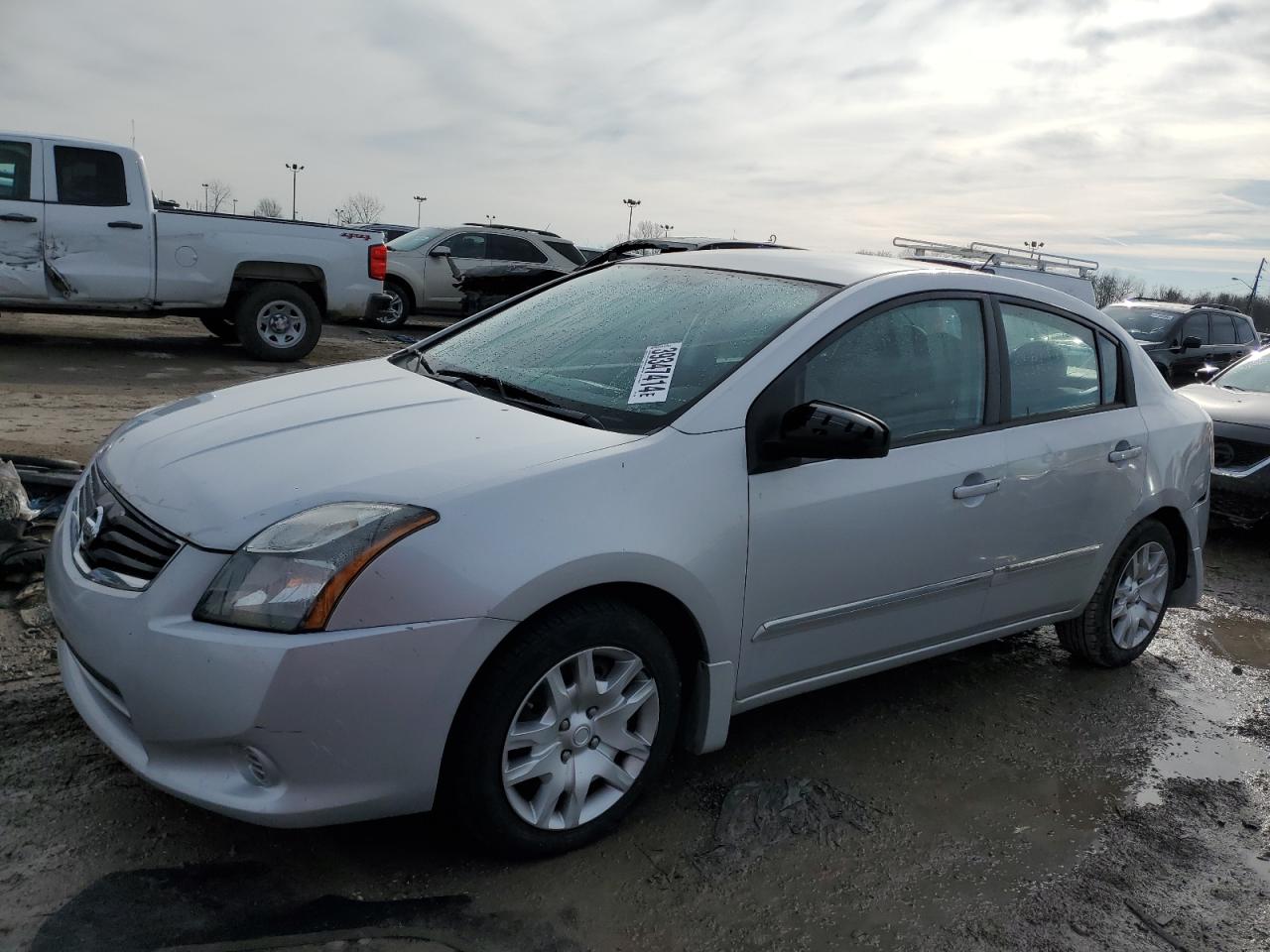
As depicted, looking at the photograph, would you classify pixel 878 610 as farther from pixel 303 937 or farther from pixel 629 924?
pixel 303 937

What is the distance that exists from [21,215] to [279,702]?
903 centimetres

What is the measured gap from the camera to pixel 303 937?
96.3 inches

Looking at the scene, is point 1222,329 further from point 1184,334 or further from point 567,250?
point 567,250

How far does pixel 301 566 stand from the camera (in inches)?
95.8

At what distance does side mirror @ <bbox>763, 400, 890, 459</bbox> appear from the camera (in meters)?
2.93

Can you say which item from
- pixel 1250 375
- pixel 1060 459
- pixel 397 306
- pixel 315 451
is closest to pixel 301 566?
pixel 315 451

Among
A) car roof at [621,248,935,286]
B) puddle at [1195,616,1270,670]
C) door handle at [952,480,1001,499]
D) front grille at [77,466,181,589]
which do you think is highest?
car roof at [621,248,935,286]

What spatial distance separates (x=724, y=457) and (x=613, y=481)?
386 millimetres

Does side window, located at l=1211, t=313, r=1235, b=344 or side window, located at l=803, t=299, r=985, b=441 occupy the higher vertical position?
side window, located at l=1211, t=313, r=1235, b=344

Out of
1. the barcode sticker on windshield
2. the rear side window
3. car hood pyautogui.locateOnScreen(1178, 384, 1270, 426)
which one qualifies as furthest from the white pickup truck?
the barcode sticker on windshield

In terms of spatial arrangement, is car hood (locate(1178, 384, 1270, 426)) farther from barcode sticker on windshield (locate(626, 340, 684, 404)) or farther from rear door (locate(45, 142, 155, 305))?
rear door (locate(45, 142, 155, 305))

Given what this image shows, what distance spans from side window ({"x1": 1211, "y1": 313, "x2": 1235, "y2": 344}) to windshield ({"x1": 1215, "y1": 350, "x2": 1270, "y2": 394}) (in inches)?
297

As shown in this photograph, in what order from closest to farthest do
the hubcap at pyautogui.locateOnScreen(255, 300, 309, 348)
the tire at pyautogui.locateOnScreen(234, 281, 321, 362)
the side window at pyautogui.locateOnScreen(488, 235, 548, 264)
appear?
the tire at pyautogui.locateOnScreen(234, 281, 321, 362), the hubcap at pyautogui.locateOnScreen(255, 300, 309, 348), the side window at pyautogui.locateOnScreen(488, 235, 548, 264)

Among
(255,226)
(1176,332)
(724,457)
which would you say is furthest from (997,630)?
(1176,332)
